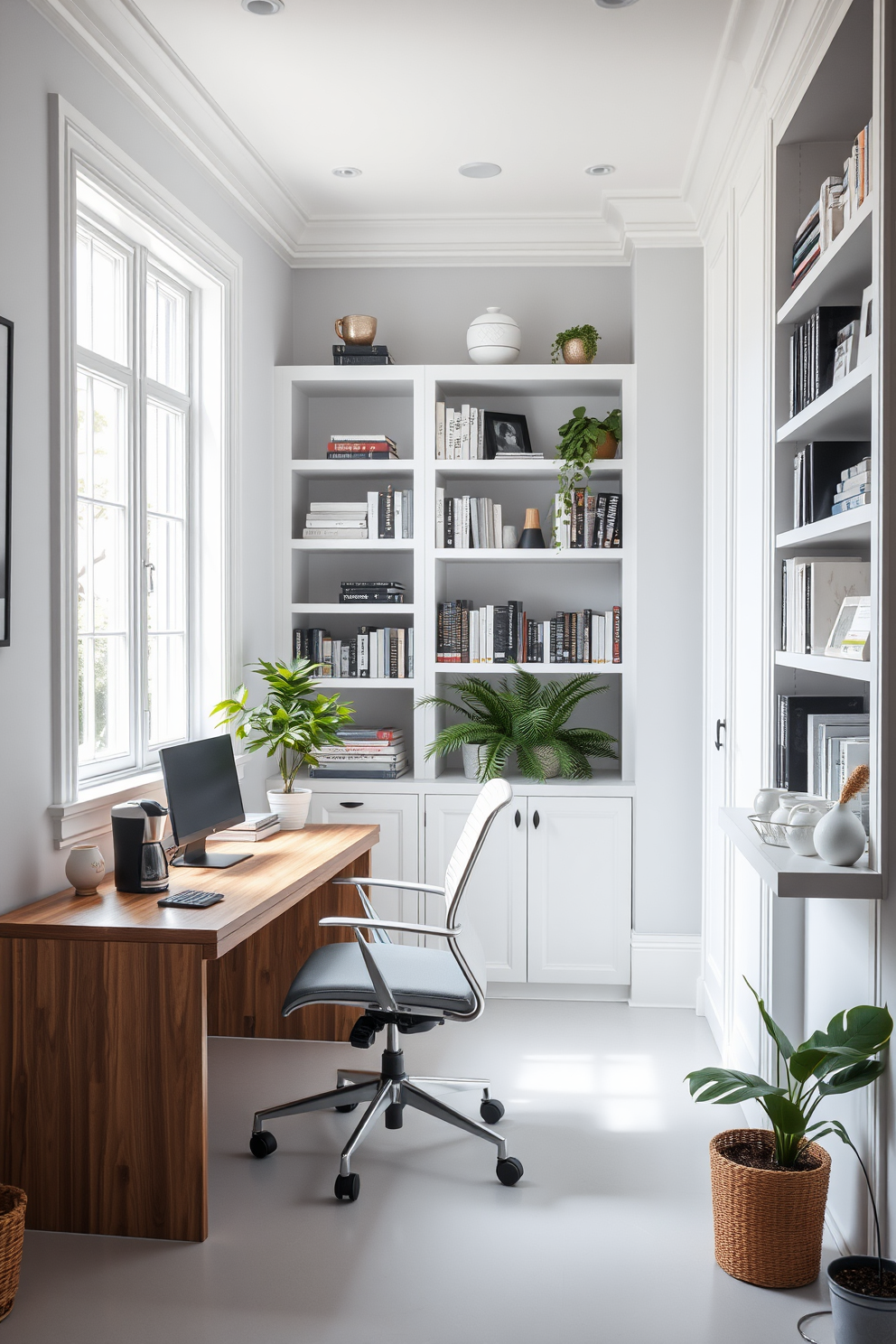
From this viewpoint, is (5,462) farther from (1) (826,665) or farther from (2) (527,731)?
(2) (527,731)

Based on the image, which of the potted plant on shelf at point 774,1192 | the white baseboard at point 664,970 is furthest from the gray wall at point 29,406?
the white baseboard at point 664,970

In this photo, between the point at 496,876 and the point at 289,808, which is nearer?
the point at 289,808

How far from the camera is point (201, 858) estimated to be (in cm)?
299

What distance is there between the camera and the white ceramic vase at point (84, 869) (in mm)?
2551

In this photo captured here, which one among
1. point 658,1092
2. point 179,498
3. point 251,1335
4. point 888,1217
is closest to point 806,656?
point 888,1217

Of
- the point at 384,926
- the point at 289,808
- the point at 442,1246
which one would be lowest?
the point at 442,1246

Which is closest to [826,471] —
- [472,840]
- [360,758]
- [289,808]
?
[472,840]

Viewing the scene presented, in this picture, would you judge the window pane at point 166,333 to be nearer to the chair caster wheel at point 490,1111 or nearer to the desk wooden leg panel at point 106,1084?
the desk wooden leg panel at point 106,1084

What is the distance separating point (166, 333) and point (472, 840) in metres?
2.03

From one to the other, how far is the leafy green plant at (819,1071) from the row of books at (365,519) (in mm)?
2501

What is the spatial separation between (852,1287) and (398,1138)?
1314 millimetres

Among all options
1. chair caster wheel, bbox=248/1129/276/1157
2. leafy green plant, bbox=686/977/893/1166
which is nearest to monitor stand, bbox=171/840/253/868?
chair caster wheel, bbox=248/1129/276/1157

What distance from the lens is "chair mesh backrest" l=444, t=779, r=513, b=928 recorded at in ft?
8.52

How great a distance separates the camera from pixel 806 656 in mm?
2348
